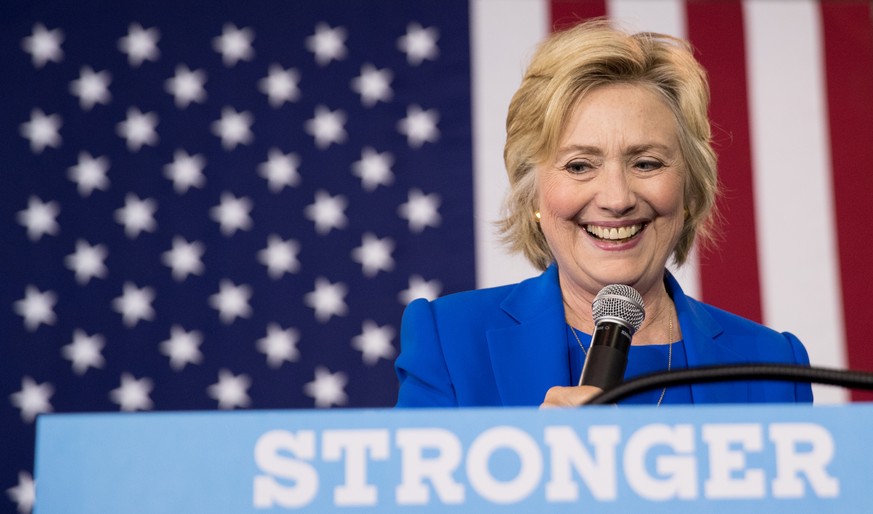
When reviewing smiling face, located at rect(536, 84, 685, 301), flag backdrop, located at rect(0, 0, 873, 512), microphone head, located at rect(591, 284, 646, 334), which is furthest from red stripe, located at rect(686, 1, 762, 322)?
microphone head, located at rect(591, 284, 646, 334)

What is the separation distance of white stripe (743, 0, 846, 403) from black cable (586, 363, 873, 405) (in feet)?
7.60

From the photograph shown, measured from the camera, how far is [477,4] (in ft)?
10.2

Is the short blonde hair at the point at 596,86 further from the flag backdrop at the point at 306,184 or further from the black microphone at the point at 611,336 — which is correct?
the flag backdrop at the point at 306,184

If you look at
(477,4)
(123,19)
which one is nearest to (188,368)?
(123,19)

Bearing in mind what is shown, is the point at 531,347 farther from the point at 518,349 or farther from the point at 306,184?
the point at 306,184

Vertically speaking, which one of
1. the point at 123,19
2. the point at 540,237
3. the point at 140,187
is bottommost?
the point at 540,237

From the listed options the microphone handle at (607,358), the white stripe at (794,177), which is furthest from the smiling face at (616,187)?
the white stripe at (794,177)

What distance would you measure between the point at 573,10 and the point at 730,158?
0.68 meters

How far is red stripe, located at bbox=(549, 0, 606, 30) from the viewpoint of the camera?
3072 mm

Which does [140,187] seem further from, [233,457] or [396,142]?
[233,457]

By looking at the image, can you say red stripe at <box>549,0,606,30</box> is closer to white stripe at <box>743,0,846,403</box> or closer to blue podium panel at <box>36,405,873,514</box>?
white stripe at <box>743,0,846,403</box>

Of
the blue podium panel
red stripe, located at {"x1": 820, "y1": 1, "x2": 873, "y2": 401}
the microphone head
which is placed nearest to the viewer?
the blue podium panel

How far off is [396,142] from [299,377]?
2.58 ft

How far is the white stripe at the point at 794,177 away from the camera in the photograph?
2914 mm
